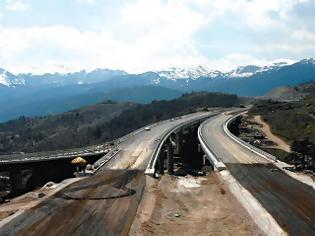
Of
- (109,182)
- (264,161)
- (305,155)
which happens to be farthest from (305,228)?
(305,155)

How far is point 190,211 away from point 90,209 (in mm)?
8010

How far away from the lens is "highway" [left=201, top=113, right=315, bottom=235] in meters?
36.1

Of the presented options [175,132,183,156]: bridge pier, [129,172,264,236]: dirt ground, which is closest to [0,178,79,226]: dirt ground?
[129,172,264,236]: dirt ground

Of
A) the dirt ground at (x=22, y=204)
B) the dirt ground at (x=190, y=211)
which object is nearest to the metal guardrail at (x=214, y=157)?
the dirt ground at (x=190, y=211)

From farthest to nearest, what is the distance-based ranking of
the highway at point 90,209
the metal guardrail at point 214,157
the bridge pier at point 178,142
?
the bridge pier at point 178,142, the metal guardrail at point 214,157, the highway at point 90,209

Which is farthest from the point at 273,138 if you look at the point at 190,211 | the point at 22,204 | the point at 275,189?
the point at 22,204

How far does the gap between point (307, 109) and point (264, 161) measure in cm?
11850

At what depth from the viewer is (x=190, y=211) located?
42.1 m

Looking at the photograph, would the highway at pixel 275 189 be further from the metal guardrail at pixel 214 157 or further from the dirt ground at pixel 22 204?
the dirt ground at pixel 22 204

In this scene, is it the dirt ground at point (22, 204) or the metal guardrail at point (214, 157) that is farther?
the metal guardrail at point (214, 157)

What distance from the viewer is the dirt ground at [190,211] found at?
35.3 meters

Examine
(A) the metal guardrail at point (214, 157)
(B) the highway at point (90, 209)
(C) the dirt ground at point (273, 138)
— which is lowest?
(C) the dirt ground at point (273, 138)

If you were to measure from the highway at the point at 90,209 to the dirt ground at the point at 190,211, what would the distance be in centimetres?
110

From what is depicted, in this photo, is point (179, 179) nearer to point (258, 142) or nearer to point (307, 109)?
point (258, 142)
